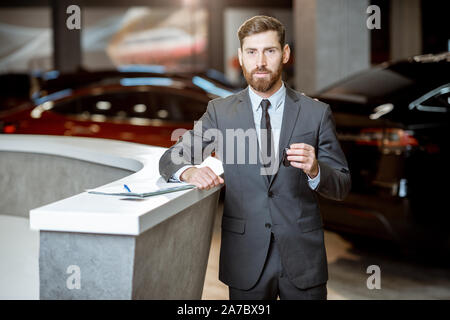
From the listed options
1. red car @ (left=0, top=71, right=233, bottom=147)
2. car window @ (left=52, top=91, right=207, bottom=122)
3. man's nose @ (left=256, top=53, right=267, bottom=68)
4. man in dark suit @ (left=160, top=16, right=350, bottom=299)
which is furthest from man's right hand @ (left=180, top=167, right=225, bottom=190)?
car window @ (left=52, top=91, right=207, bottom=122)

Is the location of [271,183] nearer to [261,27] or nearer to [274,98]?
[274,98]

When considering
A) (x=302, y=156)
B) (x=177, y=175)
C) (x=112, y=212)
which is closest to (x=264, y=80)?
(x=302, y=156)

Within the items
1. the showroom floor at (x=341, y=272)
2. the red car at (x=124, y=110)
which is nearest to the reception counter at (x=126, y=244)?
the showroom floor at (x=341, y=272)

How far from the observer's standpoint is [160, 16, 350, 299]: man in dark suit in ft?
6.79

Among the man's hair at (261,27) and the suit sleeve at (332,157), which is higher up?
the man's hair at (261,27)

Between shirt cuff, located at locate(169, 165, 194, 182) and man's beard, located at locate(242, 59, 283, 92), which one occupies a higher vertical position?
man's beard, located at locate(242, 59, 283, 92)

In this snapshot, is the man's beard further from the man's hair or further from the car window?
the car window

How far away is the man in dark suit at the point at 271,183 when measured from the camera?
6.79 ft

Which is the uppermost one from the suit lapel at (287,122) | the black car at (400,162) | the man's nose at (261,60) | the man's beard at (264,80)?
the man's nose at (261,60)

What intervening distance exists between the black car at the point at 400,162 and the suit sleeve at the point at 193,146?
2126 millimetres

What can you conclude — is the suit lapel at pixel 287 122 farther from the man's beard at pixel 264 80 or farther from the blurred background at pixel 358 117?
the blurred background at pixel 358 117

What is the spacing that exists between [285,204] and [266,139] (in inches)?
8.9

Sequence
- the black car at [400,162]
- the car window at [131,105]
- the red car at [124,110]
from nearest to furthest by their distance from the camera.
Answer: the black car at [400,162]
the red car at [124,110]
the car window at [131,105]

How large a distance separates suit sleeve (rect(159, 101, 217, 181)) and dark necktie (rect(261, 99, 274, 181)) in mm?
193
